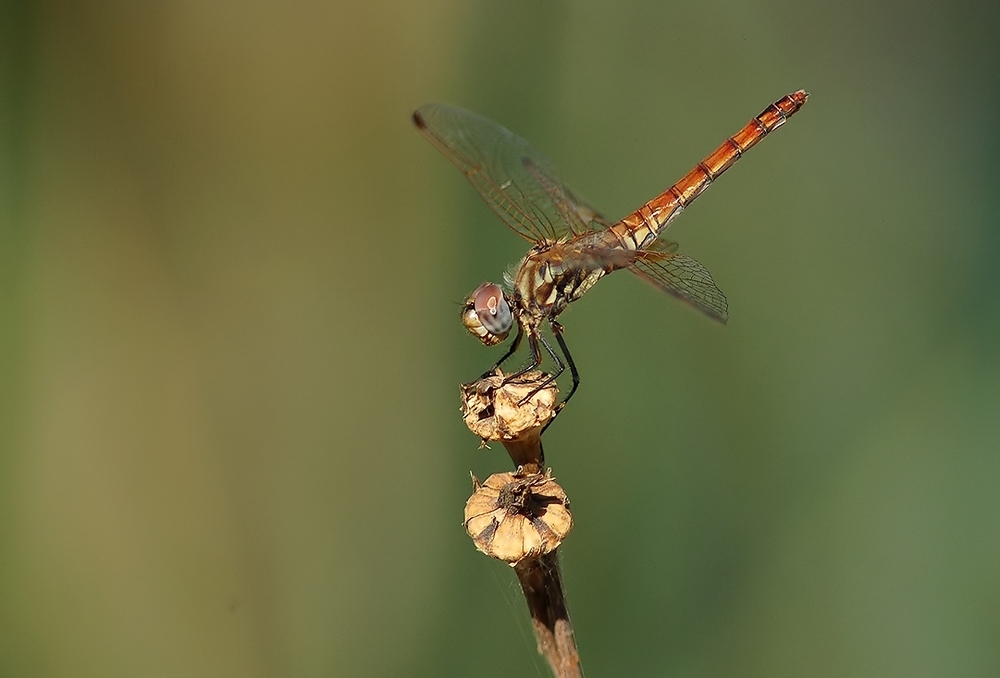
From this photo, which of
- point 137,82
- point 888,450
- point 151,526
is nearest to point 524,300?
point 888,450

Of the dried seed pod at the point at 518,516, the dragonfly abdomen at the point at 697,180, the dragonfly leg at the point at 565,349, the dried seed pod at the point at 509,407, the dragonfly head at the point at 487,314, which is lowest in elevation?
the dried seed pod at the point at 518,516

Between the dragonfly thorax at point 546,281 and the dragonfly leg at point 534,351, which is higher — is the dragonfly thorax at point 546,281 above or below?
above

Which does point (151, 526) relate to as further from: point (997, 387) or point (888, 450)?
point (997, 387)

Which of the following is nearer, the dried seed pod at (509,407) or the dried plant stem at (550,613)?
the dried plant stem at (550,613)

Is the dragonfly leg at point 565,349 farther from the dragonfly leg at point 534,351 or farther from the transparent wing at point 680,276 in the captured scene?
the transparent wing at point 680,276

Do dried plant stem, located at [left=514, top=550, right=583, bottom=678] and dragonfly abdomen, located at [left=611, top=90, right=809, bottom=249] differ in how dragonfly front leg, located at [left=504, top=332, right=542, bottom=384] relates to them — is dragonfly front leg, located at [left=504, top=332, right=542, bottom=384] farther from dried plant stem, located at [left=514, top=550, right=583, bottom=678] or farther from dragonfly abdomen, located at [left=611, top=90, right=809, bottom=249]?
dried plant stem, located at [left=514, top=550, right=583, bottom=678]

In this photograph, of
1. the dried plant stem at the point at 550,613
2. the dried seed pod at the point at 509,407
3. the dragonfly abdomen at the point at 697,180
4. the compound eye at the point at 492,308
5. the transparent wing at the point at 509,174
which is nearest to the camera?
the dried plant stem at the point at 550,613

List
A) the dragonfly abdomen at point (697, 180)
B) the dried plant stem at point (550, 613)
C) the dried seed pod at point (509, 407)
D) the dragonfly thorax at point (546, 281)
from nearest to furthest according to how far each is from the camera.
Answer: the dried plant stem at point (550, 613)
the dried seed pod at point (509, 407)
the dragonfly thorax at point (546, 281)
the dragonfly abdomen at point (697, 180)

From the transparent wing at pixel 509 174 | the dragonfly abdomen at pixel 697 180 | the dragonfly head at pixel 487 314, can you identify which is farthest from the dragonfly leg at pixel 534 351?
the dragonfly abdomen at pixel 697 180
